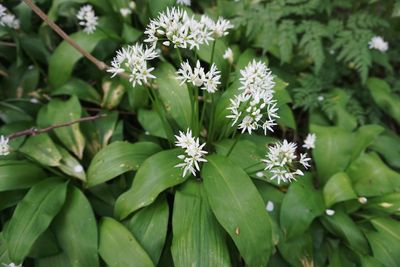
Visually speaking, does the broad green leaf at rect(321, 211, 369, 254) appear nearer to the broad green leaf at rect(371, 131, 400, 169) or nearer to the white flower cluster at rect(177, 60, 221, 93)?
the broad green leaf at rect(371, 131, 400, 169)

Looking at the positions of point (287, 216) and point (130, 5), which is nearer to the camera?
point (287, 216)

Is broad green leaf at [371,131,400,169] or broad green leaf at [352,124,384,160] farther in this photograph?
broad green leaf at [371,131,400,169]

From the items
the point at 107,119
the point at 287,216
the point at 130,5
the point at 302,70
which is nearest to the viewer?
the point at 287,216

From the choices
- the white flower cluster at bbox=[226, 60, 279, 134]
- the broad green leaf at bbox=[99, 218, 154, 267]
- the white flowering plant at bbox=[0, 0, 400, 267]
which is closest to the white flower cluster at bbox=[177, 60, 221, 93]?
the white flowering plant at bbox=[0, 0, 400, 267]

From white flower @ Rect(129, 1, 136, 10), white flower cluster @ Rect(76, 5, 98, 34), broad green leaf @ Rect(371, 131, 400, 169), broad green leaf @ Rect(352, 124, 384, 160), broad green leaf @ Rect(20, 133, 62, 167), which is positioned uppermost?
white flower @ Rect(129, 1, 136, 10)

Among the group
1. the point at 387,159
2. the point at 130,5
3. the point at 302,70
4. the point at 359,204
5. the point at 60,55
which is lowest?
the point at 359,204

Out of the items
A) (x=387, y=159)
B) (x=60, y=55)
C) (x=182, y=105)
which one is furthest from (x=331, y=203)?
(x=60, y=55)

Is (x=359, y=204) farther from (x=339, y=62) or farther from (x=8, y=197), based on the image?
(x=8, y=197)
